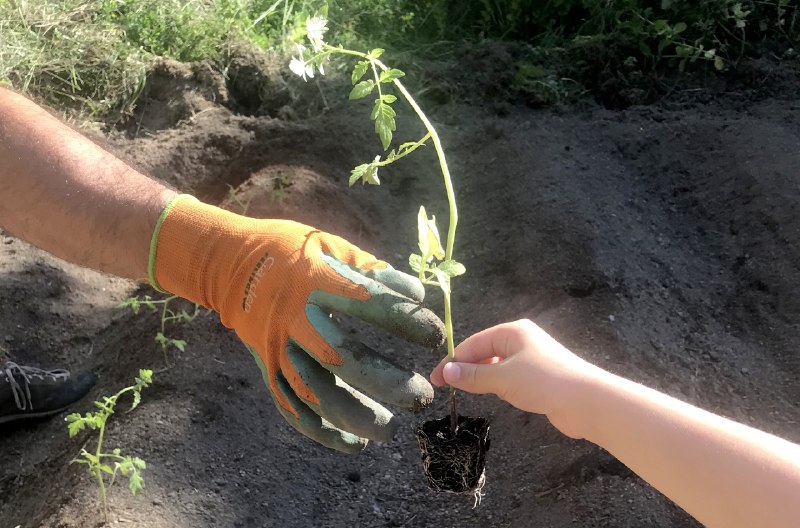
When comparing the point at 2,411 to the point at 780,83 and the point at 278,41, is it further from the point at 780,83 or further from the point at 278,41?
the point at 780,83

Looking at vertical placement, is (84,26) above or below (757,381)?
above

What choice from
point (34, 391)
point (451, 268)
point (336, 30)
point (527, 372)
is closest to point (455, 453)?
point (527, 372)

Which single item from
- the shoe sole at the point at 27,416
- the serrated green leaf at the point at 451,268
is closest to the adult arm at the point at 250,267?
the serrated green leaf at the point at 451,268

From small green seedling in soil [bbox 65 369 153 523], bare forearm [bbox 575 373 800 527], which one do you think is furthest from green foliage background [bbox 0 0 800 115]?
bare forearm [bbox 575 373 800 527]

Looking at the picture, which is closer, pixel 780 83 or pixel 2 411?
pixel 2 411

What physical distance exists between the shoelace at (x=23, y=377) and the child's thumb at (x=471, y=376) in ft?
6.26

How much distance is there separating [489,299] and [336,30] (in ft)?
7.77

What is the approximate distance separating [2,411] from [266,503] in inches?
47.3

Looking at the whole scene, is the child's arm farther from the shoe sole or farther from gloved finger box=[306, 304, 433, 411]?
the shoe sole

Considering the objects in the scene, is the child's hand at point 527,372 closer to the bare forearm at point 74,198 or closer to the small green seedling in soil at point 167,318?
the bare forearm at point 74,198

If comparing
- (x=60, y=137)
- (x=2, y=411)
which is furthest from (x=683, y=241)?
(x=2, y=411)

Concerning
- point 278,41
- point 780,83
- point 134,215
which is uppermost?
point 134,215

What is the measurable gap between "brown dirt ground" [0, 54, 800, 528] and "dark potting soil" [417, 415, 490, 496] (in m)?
0.58

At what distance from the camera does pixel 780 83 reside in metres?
4.11
